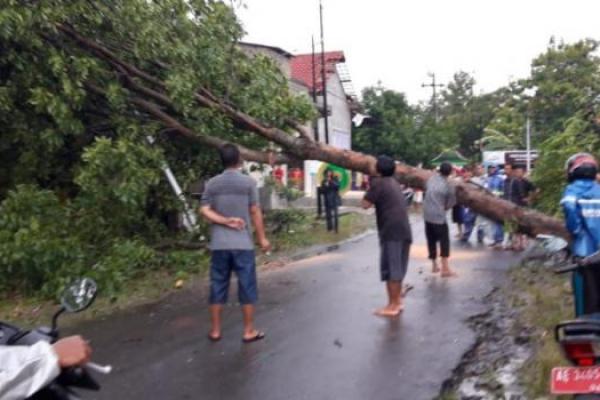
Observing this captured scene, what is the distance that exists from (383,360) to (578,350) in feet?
8.25

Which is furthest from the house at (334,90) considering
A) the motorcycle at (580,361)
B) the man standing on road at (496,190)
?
the motorcycle at (580,361)

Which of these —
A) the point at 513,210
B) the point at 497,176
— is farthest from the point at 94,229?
the point at 497,176

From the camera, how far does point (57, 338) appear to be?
291cm

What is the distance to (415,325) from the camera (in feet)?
21.8

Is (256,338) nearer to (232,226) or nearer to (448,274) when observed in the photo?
(232,226)

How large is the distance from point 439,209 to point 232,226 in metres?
4.15

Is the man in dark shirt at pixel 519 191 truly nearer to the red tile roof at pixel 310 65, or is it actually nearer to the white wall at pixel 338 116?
the white wall at pixel 338 116

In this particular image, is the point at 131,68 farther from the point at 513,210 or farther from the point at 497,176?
the point at 497,176

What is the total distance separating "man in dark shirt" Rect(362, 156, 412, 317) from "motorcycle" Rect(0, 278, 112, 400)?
427 cm

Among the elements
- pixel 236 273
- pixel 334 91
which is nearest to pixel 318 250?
pixel 236 273

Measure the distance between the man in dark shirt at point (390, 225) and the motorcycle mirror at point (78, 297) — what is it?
4.26 m

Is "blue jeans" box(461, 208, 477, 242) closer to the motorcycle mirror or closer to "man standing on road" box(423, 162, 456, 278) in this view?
"man standing on road" box(423, 162, 456, 278)

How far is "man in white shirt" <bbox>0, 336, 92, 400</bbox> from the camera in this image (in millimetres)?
2414

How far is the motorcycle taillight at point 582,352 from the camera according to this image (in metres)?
3.14
